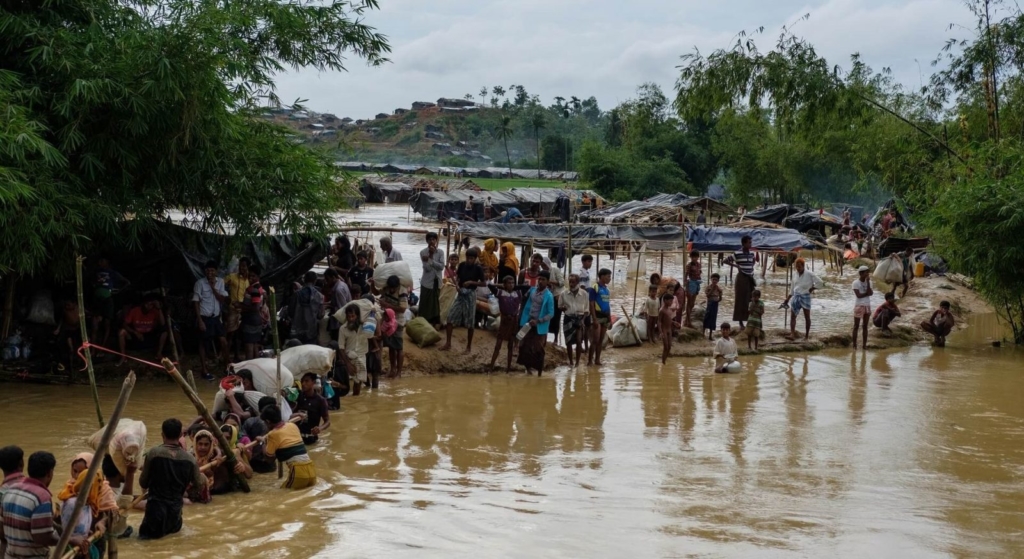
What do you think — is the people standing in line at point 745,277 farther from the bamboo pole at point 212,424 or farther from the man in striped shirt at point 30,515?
the man in striped shirt at point 30,515

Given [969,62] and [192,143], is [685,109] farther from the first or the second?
[192,143]

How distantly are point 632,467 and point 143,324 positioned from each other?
618 centimetres

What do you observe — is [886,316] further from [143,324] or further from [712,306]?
[143,324]

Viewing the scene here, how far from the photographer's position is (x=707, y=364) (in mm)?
14328

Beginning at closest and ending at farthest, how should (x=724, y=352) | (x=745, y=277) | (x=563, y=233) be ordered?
(x=724, y=352) < (x=745, y=277) < (x=563, y=233)

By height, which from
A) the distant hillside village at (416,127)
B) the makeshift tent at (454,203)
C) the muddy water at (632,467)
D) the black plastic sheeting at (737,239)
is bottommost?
the muddy water at (632,467)

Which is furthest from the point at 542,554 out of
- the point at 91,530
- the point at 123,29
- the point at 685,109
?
the point at 685,109

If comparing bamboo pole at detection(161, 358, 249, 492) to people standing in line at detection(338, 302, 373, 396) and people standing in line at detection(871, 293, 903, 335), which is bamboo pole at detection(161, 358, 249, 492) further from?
people standing in line at detection(871, 293, 903, 335)

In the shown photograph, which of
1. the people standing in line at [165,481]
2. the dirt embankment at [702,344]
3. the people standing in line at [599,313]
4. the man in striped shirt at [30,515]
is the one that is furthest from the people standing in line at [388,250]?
the man in striped shirt at [30,515]

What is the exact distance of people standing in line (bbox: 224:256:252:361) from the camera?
11.8m

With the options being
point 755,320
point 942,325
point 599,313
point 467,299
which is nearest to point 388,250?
point 467,299

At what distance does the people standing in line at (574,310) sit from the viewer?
1284cm

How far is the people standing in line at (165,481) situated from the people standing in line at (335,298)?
18.1 feet

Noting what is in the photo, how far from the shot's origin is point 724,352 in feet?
44.9
